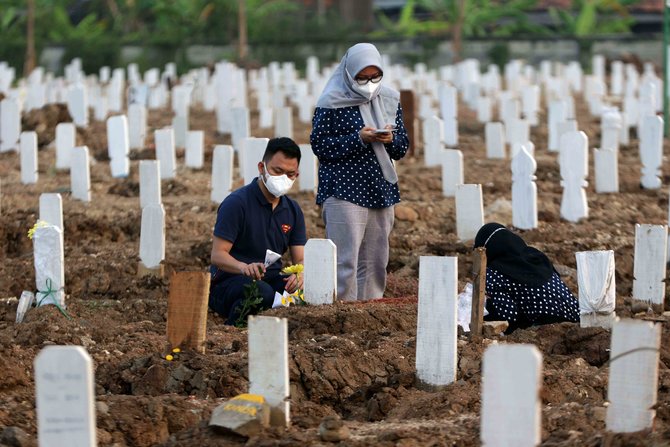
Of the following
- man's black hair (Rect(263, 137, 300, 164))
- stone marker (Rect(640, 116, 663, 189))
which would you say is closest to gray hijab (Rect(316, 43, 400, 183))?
man's black hair (Rect(263, 137, 300, 164))

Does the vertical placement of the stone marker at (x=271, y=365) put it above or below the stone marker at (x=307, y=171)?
below

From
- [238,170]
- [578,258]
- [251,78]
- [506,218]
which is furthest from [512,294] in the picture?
[251,78]

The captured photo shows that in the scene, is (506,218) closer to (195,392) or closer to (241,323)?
(241,323)

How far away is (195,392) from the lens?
224 inches

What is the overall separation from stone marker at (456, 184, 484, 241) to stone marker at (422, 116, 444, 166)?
4.06 metres

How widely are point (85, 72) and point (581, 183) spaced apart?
21.2m

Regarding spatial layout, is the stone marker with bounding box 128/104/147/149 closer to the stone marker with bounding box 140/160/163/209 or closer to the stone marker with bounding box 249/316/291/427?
the stone marker with bounding box 140/160/163/209

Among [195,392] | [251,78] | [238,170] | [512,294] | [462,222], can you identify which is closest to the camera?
[195,392]

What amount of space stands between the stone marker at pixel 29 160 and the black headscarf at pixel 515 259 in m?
6.33

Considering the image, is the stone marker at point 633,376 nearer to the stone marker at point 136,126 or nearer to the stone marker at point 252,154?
the stone marker at point 252,154

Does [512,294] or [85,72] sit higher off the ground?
[85,72]

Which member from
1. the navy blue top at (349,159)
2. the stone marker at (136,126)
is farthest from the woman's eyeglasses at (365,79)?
the stone marker at (136,126)

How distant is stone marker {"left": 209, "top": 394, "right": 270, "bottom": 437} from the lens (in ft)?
15.1

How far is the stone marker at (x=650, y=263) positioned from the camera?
23.8ft
